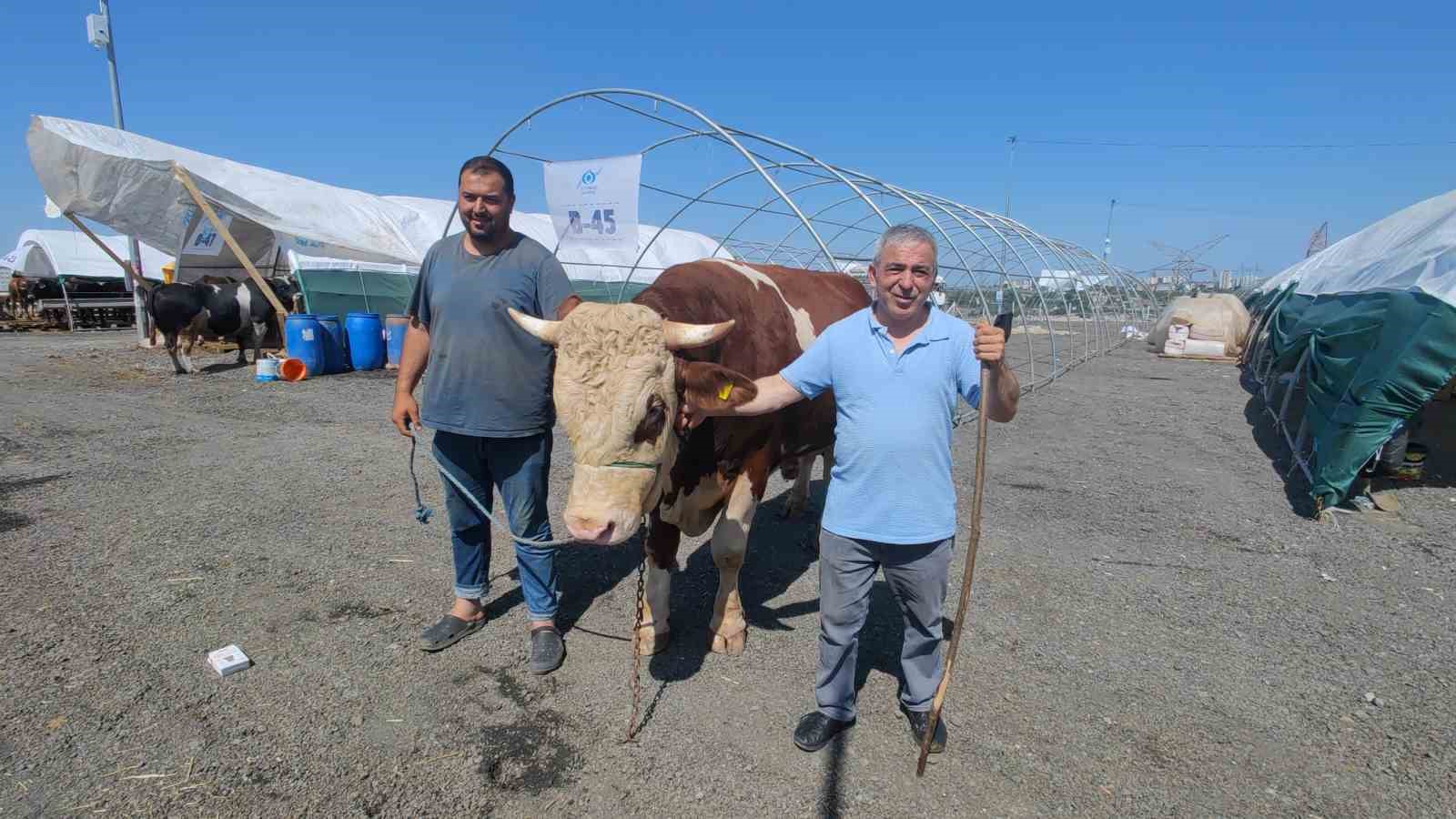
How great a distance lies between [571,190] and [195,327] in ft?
30.7

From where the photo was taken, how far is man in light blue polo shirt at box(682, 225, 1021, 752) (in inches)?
102

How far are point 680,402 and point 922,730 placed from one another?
5.57 ft

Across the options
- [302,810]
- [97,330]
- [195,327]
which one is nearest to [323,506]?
[302,810]

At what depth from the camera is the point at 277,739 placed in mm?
2889

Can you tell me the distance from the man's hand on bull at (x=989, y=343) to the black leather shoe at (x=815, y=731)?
1625 millimetres

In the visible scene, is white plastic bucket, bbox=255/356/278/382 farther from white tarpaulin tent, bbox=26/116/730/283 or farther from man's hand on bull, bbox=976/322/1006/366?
man's hand on bull, bbox=976/322/1006/366

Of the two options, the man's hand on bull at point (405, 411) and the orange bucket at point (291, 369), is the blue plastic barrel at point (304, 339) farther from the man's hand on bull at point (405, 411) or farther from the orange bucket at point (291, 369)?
the man's hand on bull at point (405, 411)

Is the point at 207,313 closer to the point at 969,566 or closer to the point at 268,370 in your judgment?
the point at 268,370

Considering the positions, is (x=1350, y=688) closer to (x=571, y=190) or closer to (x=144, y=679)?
(x=144, y=679)

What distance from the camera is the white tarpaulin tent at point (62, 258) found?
3050cm

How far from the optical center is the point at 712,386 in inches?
109

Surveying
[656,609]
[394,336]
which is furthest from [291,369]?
[656,609]

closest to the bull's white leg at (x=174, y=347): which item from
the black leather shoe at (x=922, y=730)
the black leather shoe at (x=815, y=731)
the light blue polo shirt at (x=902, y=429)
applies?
the black leather shoe at (x=815, y=731)

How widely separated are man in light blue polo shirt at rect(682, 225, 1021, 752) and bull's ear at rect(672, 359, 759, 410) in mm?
68
